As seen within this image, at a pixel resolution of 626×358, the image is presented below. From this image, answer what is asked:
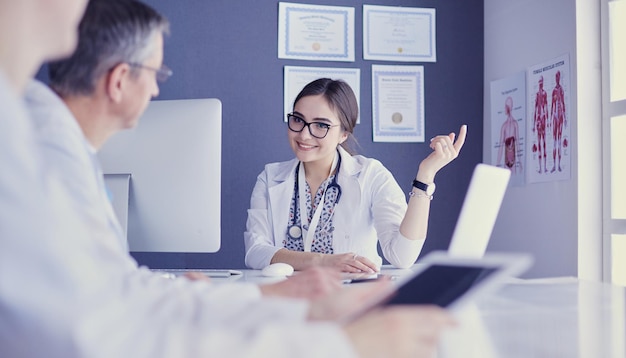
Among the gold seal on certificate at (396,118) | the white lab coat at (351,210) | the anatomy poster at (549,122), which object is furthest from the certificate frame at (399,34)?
the white lab coat at (351,210)

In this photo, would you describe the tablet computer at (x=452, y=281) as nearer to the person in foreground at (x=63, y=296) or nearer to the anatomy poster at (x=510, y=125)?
the person in foreground at (x=63, y=296)

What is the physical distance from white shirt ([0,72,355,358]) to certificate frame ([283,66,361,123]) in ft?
9.91

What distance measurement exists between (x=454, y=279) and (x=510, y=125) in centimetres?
282

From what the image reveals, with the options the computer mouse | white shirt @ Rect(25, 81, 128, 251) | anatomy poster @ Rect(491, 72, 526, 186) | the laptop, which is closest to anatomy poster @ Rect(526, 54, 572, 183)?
anatomy poster @ Rect(491, 72, 526, 186)

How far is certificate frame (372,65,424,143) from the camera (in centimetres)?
387

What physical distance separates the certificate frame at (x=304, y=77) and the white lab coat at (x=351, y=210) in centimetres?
82

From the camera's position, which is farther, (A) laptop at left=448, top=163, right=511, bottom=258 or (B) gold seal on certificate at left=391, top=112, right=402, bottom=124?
(B) gold seal on certificate at left=391, top=112, right=402, bottom=124

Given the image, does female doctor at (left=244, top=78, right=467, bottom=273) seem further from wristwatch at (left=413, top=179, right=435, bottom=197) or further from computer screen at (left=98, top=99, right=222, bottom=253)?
computer screen at (left=98, top=99, right=222, bottom=253)

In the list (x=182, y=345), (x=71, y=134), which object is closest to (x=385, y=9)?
(x=71, y=134)

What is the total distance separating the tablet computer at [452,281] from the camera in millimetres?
854

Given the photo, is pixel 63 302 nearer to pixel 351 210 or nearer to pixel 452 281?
pixel 452 281

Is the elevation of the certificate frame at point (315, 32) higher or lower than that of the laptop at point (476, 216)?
higher

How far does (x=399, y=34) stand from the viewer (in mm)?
3906

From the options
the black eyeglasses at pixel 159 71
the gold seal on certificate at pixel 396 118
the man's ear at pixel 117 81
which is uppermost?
the gold seal on certificate at pixel 396 118
